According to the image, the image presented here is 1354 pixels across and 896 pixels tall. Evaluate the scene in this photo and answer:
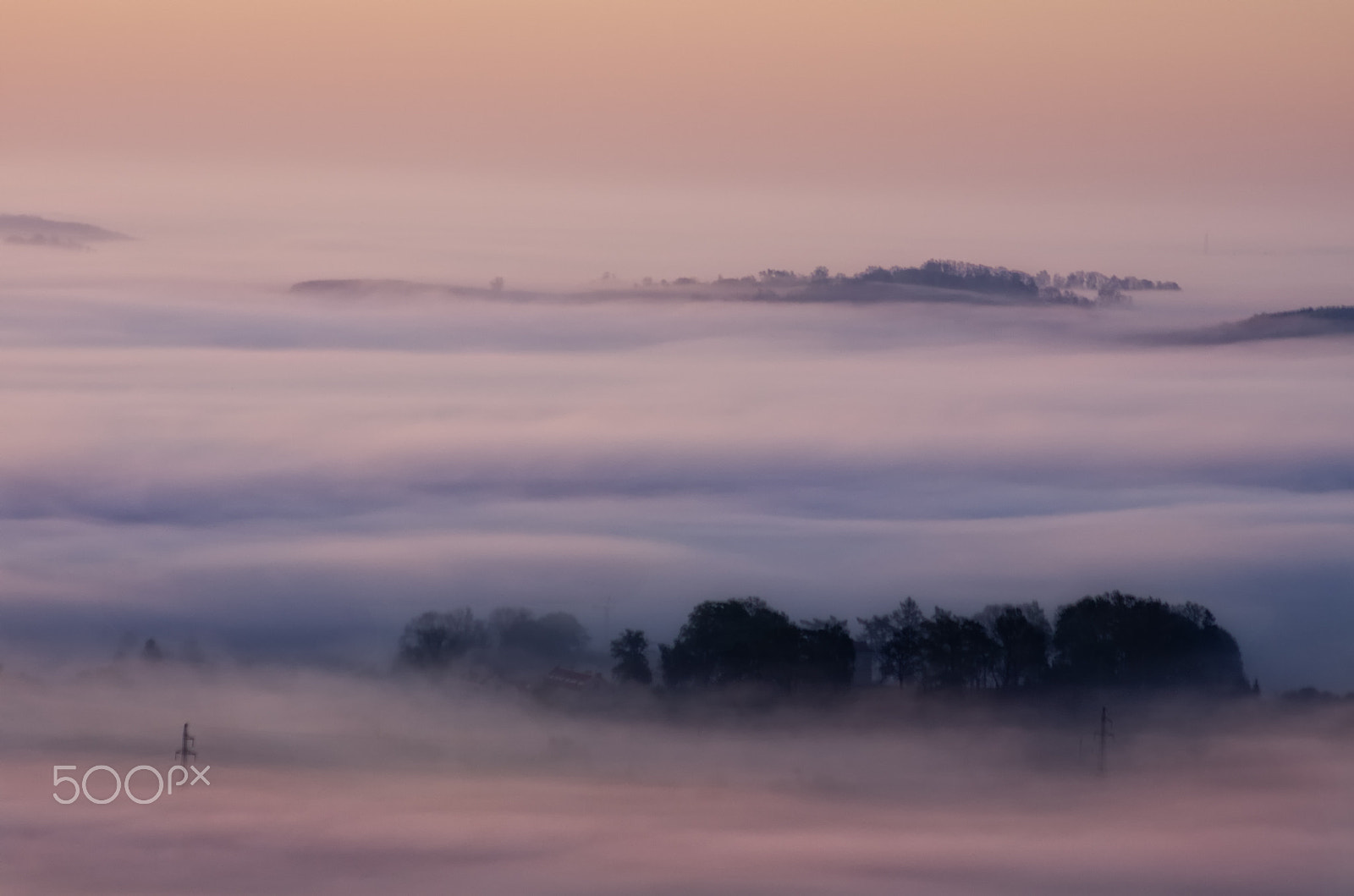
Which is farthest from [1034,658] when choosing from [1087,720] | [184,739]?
[184,739]

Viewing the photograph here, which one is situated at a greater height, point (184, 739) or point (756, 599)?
point (756, 599)

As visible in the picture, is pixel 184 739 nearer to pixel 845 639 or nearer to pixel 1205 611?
pixel 845 639

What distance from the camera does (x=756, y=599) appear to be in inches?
2552

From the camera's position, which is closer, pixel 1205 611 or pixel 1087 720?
pixel 1087 720

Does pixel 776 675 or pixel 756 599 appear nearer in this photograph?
pixel 776 675

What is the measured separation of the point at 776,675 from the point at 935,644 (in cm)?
490

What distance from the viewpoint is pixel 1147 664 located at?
59062 mm

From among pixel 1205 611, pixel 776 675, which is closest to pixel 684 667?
pixel 776 675

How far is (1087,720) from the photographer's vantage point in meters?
57.7

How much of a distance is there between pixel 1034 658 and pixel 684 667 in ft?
33.4

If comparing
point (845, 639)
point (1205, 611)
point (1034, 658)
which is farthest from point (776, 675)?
point (1205, 611)

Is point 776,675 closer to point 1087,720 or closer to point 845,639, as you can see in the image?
point 845,639

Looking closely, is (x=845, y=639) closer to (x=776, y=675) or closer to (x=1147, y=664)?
(x=776, y=675)

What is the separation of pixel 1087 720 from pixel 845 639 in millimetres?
7982
